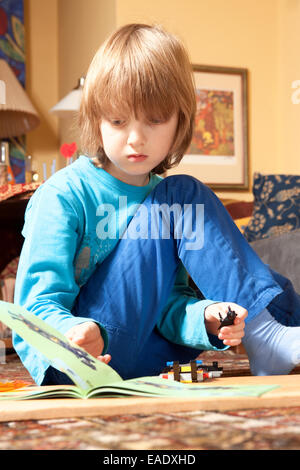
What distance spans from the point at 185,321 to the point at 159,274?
3.8 inches

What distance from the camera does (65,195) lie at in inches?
36.3

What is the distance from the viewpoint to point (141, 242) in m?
0.90

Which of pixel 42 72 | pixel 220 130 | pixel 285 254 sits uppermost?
pixel 42 72

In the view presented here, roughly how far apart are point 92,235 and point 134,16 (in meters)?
2.23

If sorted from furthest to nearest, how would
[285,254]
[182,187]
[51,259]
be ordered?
[285,254], [182,187], [51,259]

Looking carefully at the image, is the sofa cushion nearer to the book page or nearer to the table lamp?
the book page

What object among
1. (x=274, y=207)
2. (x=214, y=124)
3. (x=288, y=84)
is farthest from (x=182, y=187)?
(x=288, y=84)

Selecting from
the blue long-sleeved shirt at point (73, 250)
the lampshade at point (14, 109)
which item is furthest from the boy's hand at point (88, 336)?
the lampshade at point (14, 109)

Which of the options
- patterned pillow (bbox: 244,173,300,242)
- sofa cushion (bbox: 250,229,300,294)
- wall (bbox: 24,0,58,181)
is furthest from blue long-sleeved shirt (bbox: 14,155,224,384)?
wall (bbox: 24,0,58,181)

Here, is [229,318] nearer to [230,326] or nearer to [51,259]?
[230,326]
